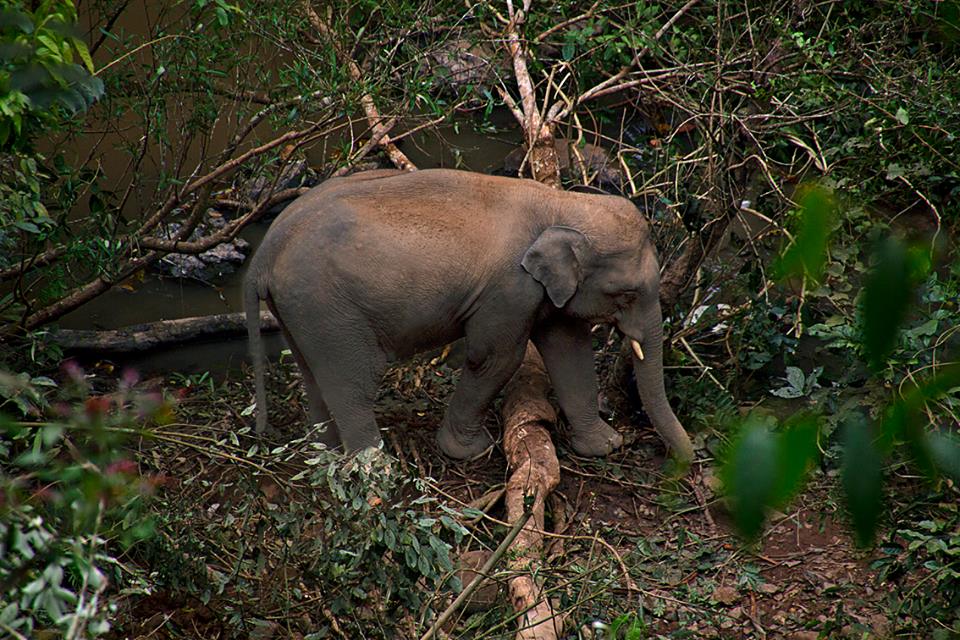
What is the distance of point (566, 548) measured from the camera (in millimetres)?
4516

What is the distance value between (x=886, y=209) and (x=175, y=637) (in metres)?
5.30

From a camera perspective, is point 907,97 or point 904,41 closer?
point 907,97

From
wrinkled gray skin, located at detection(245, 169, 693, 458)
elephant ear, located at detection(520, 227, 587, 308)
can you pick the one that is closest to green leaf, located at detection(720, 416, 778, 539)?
wrinkled gray skin, located at detection(245, 169, 693, 458)

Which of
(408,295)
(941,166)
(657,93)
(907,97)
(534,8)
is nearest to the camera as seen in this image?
(408,295)

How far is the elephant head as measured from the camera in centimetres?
484

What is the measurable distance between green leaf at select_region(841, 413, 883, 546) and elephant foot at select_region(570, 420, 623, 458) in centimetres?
432

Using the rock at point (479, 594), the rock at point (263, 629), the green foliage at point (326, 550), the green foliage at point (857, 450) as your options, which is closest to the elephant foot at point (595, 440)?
the rock at point (479, 594)

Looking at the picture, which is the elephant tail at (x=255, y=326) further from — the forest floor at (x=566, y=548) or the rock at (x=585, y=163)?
the rock at (x=585, y=163)

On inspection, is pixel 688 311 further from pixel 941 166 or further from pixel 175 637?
pixel 175 637

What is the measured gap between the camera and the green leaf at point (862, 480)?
0.98 metres

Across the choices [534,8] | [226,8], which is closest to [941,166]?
[534,8]

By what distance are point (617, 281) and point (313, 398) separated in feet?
4.79

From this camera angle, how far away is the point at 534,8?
23.4 feet

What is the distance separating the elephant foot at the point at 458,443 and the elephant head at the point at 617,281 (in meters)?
0.76
